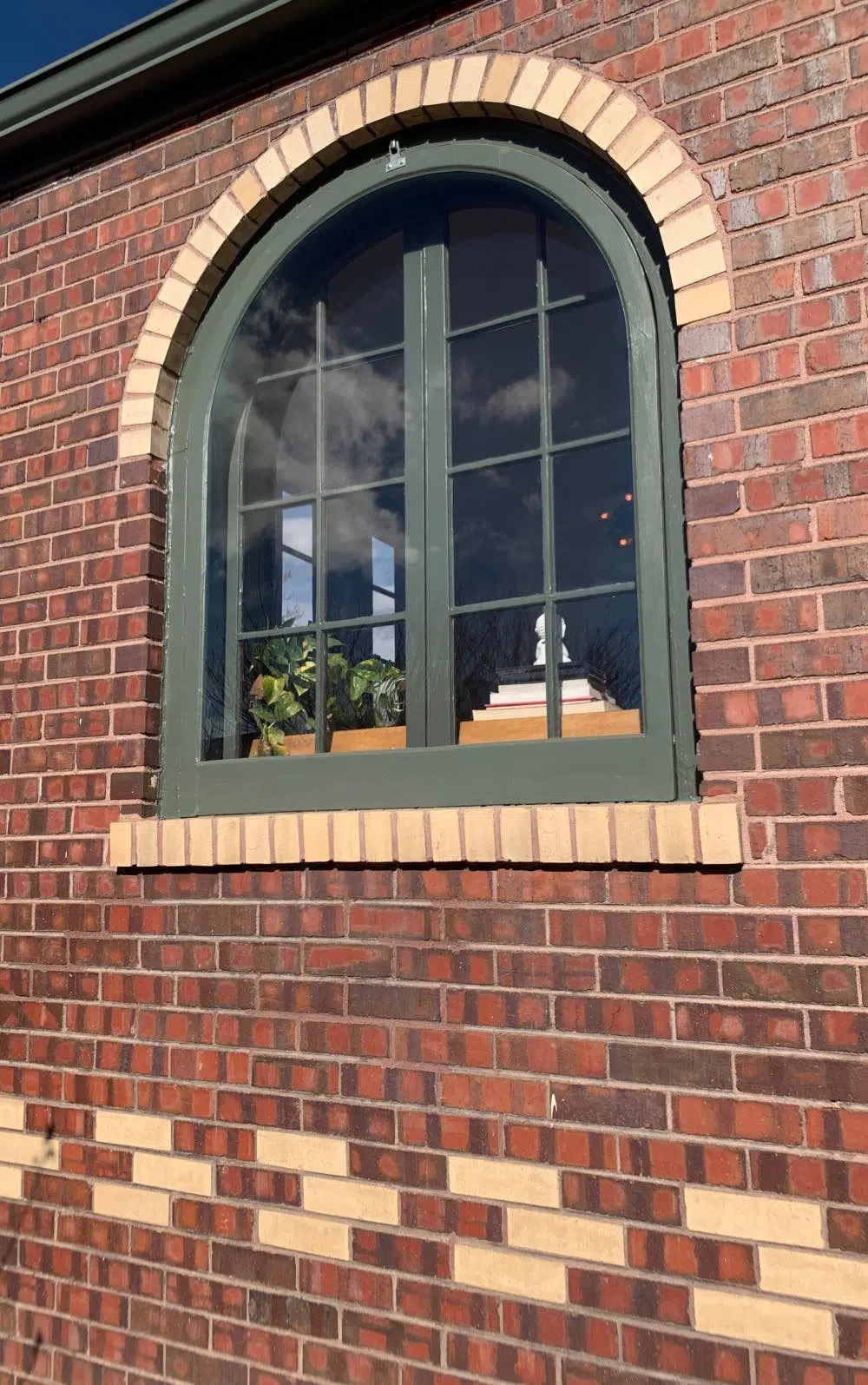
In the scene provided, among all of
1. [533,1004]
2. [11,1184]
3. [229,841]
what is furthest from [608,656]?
[11,1184]

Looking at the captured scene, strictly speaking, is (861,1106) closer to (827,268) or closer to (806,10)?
(827,268)

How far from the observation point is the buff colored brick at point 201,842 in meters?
3.24

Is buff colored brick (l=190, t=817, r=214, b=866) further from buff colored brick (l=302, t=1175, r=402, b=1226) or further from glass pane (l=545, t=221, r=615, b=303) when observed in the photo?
glass pane (l=545, t=221, r=615, b=303)

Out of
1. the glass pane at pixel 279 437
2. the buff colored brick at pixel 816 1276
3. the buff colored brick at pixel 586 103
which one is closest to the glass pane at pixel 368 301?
the glass pane at pixel 279 437

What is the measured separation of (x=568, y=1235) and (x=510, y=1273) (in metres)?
0.20

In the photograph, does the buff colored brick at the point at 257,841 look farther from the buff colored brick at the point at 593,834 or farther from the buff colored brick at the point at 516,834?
the buff colored brick at the point at 593,834

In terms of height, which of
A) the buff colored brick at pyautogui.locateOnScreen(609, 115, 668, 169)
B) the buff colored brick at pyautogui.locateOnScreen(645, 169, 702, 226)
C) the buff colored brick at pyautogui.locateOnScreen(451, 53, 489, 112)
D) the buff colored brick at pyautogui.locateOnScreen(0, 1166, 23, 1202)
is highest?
the buff colored brick at pyautogui.locateOnScreen(451, 53, 489, 112)

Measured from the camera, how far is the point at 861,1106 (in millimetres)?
2326

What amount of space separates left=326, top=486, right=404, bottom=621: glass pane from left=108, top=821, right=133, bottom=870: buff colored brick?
3.15 ft

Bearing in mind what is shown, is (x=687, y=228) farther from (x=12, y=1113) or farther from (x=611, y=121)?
(x=12, y=1113)

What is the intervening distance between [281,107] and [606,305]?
1423 mm

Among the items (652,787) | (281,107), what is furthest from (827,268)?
(281,107)

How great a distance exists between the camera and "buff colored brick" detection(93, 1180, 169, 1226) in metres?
3.17

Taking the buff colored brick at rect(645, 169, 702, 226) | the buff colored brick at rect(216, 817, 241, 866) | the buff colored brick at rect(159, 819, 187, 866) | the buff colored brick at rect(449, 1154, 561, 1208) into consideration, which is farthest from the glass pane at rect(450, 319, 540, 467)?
the buff colored brick at rect(449, 1154, 561, 1208)
